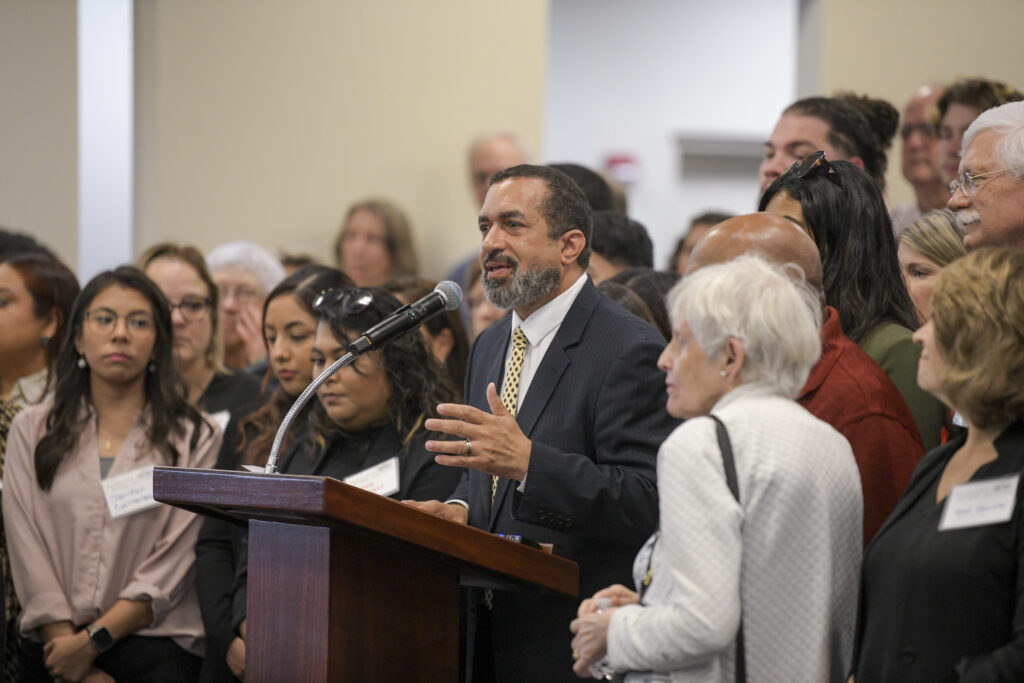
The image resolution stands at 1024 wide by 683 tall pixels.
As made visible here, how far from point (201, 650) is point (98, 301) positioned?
1143 millimetres

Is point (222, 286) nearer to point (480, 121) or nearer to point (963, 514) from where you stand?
point (480, 121)

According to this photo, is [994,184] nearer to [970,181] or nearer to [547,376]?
[970,181]

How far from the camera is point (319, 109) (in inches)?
266

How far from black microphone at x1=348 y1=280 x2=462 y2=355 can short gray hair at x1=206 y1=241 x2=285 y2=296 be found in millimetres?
2834

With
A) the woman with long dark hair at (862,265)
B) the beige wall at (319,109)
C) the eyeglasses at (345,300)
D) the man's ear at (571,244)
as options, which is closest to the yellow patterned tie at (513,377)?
the man's ear at (571,244)

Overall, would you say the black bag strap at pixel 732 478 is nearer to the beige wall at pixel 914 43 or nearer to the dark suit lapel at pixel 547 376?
the dark suit lapel at pixel 547 376

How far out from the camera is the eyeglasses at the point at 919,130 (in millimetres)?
5078

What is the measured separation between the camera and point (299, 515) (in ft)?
7.20

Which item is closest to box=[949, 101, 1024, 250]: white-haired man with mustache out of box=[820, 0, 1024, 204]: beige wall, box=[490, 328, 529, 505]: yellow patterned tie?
box=[490, 328, 529, 505]: yellow patterned tie

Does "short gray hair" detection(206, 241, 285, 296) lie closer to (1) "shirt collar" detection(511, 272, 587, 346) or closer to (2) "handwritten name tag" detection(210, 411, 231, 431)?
(2) "handwritten name tag" detection(210, 411, 231, 431)

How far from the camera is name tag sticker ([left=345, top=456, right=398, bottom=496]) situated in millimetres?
3332

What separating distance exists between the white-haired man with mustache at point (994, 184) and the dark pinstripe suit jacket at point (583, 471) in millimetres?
722

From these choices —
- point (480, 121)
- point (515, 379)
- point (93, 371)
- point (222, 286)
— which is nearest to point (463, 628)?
point (515, 379)

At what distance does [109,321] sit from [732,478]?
2635 millimetres
